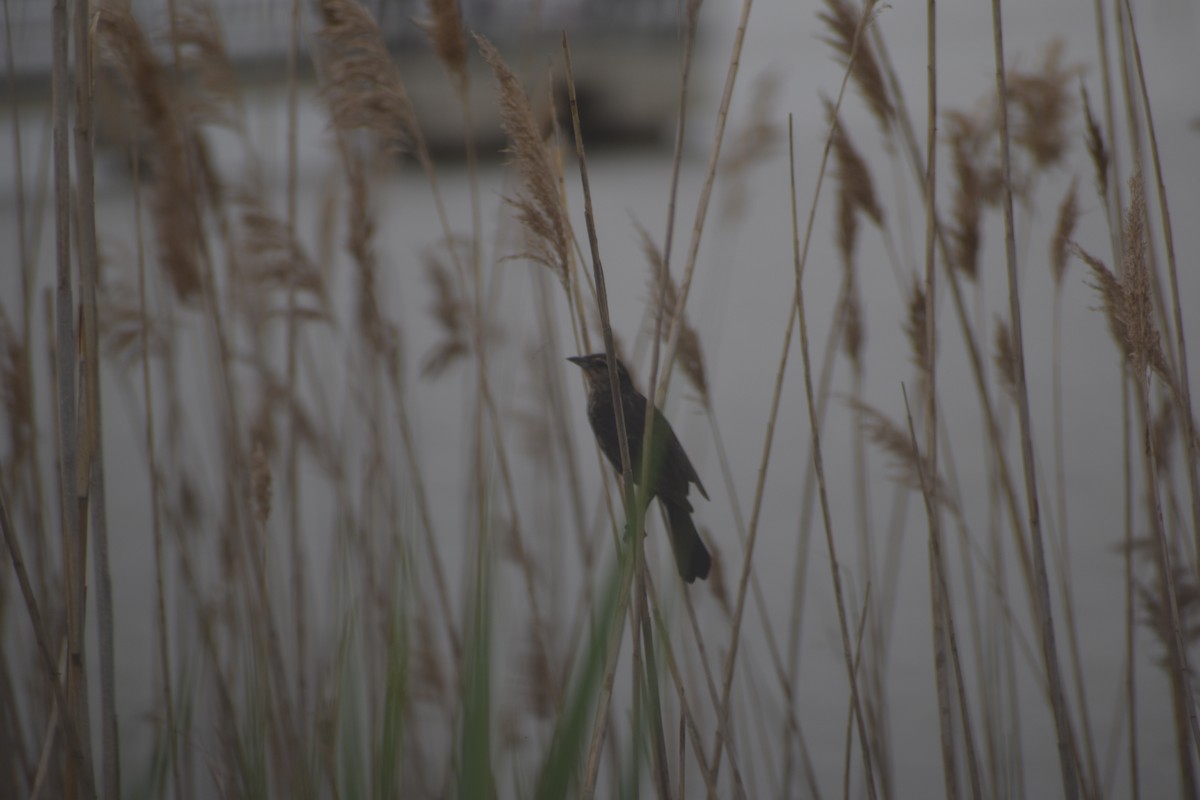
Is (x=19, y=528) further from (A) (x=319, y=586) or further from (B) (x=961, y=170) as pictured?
(B) (x=961, y=170)

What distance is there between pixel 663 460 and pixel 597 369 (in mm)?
264

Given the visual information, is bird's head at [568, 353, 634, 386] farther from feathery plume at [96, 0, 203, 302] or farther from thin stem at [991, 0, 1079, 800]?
feathery plume at [96, 0, 203, 302]

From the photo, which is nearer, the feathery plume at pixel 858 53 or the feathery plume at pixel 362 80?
the feathery plume at pixel 858 53

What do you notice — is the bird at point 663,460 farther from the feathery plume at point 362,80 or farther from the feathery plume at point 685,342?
the feathery plume at point 362,80

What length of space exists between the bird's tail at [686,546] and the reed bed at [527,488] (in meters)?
0.12

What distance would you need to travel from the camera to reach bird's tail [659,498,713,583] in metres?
1.52

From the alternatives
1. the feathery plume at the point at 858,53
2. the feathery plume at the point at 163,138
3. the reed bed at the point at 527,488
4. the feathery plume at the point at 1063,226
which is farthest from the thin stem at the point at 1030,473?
the feathery plume at the point at 163,138

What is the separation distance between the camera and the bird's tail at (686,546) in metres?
1.52

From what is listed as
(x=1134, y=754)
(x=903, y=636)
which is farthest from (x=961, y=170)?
(x=903, y=636)

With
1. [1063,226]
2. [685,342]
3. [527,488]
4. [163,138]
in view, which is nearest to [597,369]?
[685,342]

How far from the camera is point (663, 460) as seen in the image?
149 cm

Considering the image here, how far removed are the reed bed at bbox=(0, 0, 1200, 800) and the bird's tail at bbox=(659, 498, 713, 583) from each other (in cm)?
12

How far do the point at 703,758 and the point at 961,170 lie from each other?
1.08 metres

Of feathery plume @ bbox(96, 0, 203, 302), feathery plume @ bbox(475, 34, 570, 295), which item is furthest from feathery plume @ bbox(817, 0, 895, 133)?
feathery plume @ bbox(96, 0, 203, 302)
